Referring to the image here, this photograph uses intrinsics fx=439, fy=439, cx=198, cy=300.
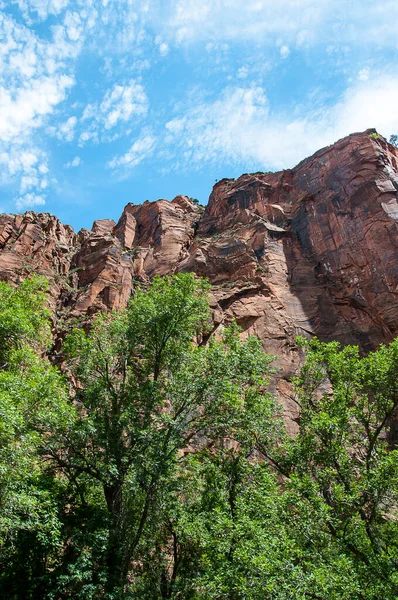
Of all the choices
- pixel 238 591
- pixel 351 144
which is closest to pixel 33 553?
Result: pixel 238 591

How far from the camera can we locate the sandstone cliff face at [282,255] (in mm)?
34438

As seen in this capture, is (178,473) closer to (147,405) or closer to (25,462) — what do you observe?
(147,405)

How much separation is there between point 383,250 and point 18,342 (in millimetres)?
28342

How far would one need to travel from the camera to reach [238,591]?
1197 centimetres

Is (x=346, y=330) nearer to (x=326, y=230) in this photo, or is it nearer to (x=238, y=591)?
(x=326, y=230)

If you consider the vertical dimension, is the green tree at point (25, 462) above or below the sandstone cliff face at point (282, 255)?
below

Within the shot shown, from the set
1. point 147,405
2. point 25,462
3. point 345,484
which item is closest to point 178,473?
point 147,405

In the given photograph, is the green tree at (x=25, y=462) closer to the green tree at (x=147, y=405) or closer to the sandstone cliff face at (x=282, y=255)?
the green tree at (x=147, y=405)

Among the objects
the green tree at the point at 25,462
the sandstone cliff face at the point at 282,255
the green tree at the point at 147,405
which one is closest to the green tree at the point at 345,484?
the green tree at the point at 147,405

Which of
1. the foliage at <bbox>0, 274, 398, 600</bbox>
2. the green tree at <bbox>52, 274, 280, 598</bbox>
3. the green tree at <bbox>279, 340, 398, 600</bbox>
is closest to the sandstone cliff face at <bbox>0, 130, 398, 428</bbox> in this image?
the green tree at <bbox>279, 340, 398, 600</bbox>

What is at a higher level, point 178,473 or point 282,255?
point 282,255

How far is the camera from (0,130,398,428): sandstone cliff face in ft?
113

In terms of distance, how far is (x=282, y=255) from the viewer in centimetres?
4112

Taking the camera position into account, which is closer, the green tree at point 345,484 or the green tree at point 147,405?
the green tree at point 345,484
